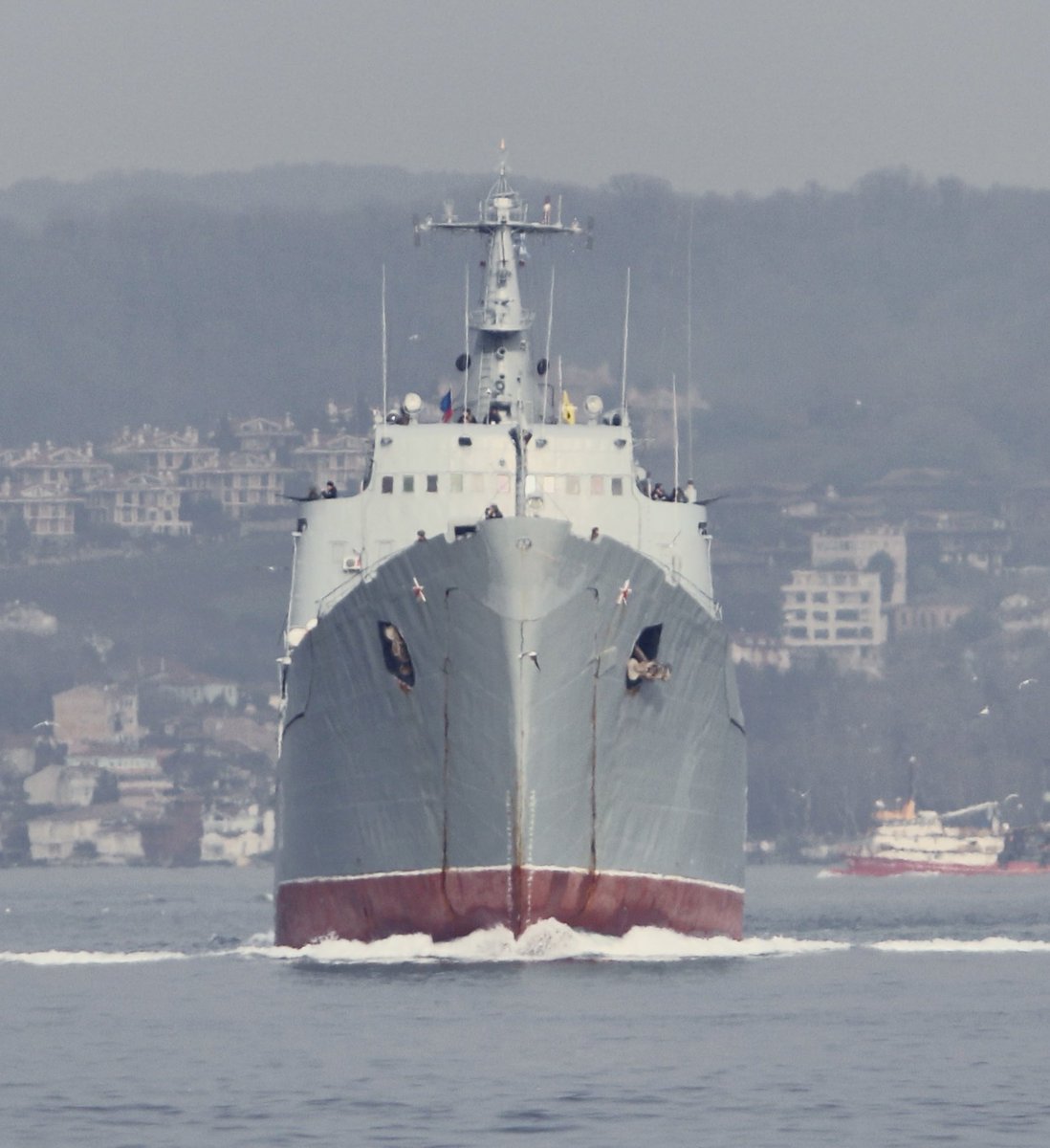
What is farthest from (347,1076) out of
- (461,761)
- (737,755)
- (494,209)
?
(494,209)

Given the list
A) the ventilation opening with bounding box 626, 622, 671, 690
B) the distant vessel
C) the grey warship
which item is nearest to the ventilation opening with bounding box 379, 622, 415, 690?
the grey warship

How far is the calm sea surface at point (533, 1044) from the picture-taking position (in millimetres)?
41281

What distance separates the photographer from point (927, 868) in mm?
188375

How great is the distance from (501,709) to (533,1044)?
11.1 m

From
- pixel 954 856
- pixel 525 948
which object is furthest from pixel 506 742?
pixel 954 856

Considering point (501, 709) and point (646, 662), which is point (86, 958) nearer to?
point (501, 709)

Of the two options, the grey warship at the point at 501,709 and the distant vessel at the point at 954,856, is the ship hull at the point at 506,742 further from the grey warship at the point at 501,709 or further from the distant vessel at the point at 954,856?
the distant vessel at the point at 954,856

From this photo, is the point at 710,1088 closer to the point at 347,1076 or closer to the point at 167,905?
the point at 347,1076

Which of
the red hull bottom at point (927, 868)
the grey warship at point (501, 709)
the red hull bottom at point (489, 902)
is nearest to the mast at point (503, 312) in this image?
the grey warship at point (501, 709)

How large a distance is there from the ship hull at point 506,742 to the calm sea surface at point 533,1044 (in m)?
0.82

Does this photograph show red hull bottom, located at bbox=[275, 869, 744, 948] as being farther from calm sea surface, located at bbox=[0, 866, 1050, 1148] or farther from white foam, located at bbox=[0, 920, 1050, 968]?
calm sea surface, located at bbox=[0, 866, 1050, 1148]

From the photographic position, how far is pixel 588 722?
192ft

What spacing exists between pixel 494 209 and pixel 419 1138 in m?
32.8

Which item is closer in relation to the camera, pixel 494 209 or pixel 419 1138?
pixel 419 1138
